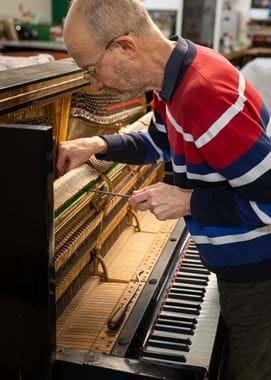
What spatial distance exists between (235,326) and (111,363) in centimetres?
59

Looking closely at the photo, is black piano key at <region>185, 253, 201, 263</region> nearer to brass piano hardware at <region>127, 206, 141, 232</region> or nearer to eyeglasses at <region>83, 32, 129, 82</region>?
brass piano hardware at <region>127, 206, 141, 232</region>

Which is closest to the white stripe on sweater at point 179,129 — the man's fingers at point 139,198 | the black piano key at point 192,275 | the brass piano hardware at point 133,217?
the man's fingers at point 139,198

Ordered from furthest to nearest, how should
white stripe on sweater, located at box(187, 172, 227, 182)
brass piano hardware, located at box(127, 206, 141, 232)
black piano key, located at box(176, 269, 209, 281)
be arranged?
brass piano hardware, located at box(127, 206, 141, 232) < black piano key, located at box(176, 269, 209, 281) < white stripe on sweater, located at box(187, 172, 227, 182)

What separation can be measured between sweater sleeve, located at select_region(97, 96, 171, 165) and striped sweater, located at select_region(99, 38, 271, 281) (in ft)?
1.35

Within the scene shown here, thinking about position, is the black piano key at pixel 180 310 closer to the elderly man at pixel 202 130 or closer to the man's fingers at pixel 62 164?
the elderly man at pixel 202 130

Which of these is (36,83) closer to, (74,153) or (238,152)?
(74,153)

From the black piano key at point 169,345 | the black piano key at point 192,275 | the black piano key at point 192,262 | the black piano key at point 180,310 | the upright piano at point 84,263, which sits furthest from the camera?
the black piano key at point 192,262

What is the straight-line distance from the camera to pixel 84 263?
1.98m

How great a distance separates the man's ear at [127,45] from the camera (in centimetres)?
142

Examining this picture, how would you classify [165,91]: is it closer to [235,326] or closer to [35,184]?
[35,184]

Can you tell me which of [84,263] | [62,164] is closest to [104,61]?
[62,164]

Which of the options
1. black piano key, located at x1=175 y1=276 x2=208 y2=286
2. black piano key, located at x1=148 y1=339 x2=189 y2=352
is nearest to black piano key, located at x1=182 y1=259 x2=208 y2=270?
black piano key, located at x1=175 y1=276 x2=208 y2=286

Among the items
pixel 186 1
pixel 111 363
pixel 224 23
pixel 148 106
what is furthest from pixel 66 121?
pixel 224 23

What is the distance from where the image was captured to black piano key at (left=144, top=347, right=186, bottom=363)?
161 cm
